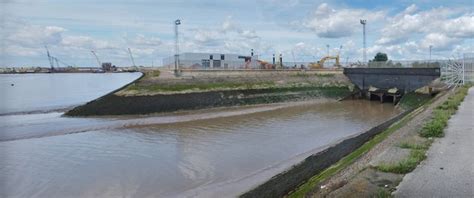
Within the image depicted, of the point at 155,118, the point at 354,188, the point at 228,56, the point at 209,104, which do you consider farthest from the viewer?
the point at 228,56

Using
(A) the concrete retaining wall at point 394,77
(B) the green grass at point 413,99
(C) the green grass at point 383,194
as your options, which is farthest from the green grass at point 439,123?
(A) the concrete retaining wall at point 394,77

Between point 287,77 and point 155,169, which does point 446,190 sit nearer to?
point 155,169

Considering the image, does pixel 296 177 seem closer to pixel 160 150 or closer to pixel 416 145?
pixel 416 145

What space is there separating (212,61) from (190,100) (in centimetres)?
4193

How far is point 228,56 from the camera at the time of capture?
9394 cm

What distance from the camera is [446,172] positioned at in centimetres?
968

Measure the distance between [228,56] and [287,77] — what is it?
1462 inches

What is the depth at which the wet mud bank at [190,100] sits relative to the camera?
36312 millimetres

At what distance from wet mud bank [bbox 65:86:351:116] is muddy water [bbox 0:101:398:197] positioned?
269 centimetres

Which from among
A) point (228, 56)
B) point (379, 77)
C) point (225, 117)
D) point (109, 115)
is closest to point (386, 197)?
point (225, 117)

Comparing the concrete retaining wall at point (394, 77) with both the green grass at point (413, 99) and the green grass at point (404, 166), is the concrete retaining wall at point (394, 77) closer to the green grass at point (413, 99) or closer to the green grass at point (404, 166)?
the green grass at point (413, 99)

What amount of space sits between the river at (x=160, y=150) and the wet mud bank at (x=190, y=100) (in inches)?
78.5

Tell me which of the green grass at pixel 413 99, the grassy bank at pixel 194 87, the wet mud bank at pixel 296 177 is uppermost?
the grassy bank at pixel 194 87

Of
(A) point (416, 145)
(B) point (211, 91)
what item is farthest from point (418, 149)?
(B) point (211, 91)
